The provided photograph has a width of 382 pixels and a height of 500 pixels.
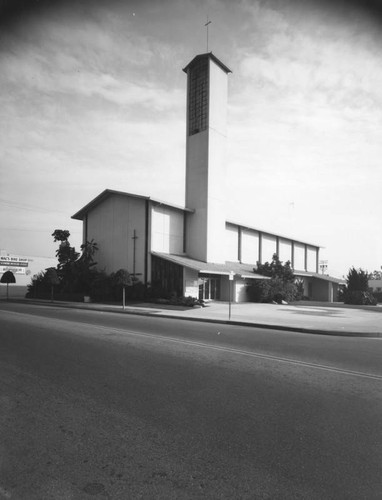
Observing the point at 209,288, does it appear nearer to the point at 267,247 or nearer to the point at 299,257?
the point at 267,247

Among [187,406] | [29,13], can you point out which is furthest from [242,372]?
[29,13]

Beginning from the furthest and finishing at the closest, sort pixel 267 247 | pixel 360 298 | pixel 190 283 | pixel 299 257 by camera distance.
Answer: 1. pixel 299 257
2. pixel 267 247
3. pixel 360 298
4. pixel 190 283

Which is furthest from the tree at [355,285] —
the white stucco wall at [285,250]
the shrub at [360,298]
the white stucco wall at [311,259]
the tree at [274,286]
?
the white stucco wall at [311,259]

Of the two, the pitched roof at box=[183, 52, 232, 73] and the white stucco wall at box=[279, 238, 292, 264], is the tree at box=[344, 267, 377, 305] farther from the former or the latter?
the pitched roof at box=[183, 52, 232, 73]

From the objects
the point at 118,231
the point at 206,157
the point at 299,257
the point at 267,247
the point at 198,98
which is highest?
the point at 198,98

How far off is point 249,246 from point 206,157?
1252 centimetres

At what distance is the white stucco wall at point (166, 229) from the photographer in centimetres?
3105

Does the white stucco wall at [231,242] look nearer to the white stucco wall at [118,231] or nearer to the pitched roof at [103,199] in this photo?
the pitched roof at [103,199]

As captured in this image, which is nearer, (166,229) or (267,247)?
(166,229)

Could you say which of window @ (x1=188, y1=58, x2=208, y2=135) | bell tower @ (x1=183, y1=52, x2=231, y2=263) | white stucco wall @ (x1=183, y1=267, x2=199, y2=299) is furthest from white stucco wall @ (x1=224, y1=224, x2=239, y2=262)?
window @ (x1=188, y1=58, x2=208, y2=135)

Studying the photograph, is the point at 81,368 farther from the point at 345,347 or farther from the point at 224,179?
the point at 224,179

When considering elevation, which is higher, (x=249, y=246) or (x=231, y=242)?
(x=231, y=242)

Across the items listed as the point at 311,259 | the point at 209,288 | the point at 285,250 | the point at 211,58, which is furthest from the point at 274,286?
the point at 311,259

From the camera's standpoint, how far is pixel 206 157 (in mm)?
32562
